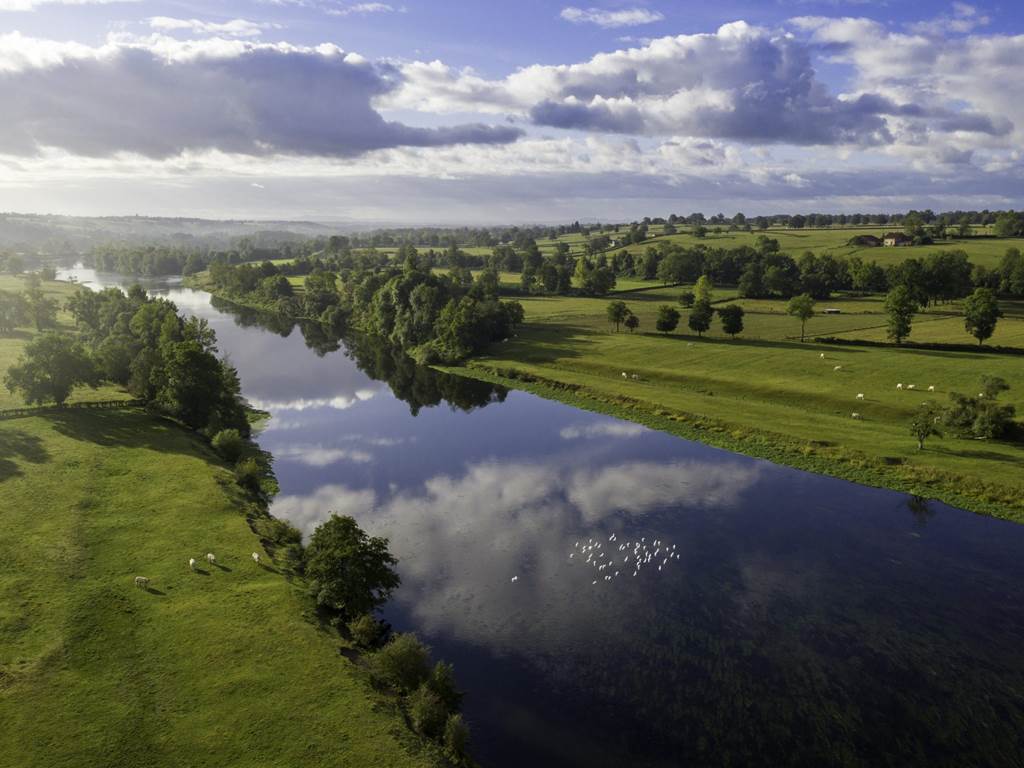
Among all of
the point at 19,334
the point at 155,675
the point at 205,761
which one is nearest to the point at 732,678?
the point at 205,761

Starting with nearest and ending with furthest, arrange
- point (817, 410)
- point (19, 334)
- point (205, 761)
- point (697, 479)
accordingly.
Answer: point (205, 761), point (697, 479), point (817, 410), point (19, 334)

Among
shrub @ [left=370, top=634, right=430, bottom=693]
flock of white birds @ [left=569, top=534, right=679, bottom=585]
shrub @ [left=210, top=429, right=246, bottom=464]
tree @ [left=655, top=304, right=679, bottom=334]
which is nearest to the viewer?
shrub @ [left=370, top=634, right=430, bottom=693]

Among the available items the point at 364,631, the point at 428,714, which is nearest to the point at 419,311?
the point at 364,631

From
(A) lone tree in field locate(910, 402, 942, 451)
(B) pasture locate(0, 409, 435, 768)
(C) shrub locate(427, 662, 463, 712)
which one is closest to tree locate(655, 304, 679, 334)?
(A) lone tree in field locate(910, 402, 942, 451)

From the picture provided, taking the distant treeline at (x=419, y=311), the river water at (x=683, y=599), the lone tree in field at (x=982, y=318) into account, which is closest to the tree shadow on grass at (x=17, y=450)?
the river water at (x=683, y=599)

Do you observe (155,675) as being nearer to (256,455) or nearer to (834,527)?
(256,455)

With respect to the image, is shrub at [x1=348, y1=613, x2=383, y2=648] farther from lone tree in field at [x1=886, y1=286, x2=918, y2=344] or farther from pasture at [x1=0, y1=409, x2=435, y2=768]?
lone tree in field at [x1=886, y1=286, x2=918, y2=344]

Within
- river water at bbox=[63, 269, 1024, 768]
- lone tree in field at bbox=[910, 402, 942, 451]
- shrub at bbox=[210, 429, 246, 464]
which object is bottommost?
river water at bbox=[63, 269, 1024, 768]
